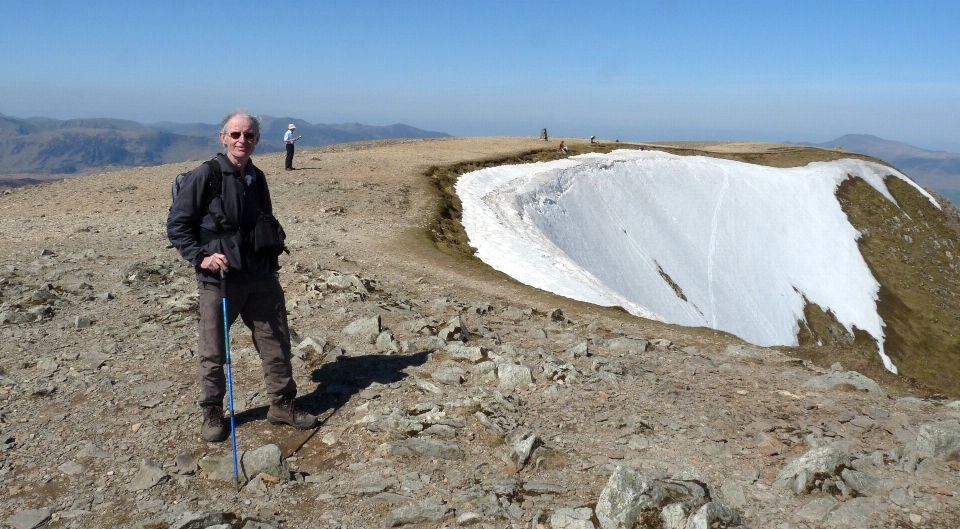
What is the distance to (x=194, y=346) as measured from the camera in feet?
35.4

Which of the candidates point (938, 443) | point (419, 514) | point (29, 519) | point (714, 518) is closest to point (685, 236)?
point (938, 443)

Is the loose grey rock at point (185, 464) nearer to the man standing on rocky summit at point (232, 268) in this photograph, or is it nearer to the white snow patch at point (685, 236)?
the man standing on rocky summit at point (232, 268)

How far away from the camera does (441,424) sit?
824cm

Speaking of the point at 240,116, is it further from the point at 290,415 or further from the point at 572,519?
the point at 572,519

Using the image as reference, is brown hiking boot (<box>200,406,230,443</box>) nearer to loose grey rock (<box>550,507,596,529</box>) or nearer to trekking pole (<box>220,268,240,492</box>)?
trekking pole (<box>220,268,240,492</box>)

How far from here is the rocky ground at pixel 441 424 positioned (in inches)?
251

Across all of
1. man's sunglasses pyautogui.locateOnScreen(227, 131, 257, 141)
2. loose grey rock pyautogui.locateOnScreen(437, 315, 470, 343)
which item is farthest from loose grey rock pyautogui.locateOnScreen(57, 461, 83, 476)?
loose grey rock pyautogui.locateOnScreen(437, 315, 470, 343)

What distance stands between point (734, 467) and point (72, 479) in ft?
24.5

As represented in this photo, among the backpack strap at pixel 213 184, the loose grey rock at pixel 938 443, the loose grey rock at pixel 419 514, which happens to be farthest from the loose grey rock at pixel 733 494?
the backpack strap at pixel 213 184

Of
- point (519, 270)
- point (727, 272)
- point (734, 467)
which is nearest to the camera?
point (734, 467)

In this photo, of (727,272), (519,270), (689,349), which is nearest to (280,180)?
(519,270)

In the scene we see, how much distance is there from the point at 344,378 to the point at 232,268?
120 inches

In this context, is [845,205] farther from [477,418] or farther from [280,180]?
[477,418]

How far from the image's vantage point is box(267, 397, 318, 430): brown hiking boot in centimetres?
796
